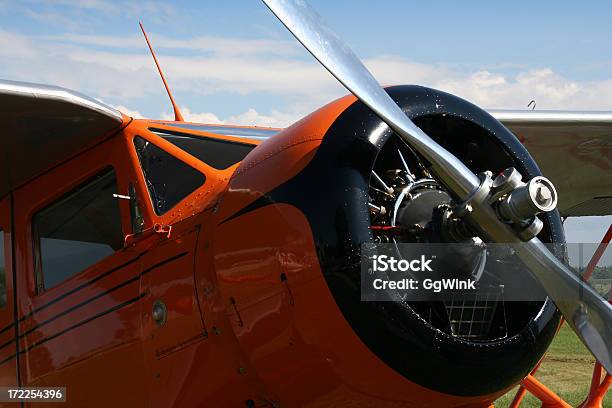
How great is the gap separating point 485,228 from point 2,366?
10.3ft

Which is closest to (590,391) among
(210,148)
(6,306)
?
(210,148)

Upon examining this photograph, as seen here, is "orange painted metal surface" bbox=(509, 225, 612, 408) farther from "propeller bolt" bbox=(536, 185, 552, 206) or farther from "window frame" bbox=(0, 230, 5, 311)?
"window frame" bbox=(0, 230, 5, 311)

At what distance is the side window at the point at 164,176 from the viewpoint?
13.4ft

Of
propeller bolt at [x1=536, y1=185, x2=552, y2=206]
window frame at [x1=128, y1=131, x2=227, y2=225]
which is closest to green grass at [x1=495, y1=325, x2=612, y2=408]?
window frame at [x1=128, y1=131, x2=227, y2=225]

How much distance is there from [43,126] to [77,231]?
584mm

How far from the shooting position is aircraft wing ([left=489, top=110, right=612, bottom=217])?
246 inches

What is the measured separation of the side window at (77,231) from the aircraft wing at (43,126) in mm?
235

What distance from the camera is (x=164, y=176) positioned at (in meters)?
4.24

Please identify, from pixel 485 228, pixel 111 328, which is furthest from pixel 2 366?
pixel 485 228

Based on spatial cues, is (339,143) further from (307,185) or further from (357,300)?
(357,300)

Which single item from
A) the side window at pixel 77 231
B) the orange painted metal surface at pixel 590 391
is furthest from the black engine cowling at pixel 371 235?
the orange painted metal surface at pixel 590 391

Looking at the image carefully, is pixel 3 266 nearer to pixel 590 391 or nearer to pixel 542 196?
pixel 542 196

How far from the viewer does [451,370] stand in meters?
3.05

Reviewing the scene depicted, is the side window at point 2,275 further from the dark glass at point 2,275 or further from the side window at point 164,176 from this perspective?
the side window at point 164,176
